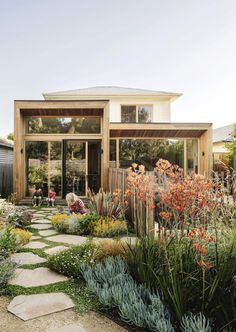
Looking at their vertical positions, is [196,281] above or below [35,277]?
above

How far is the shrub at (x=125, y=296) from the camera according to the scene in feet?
8.46

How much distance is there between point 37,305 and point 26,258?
1710mm

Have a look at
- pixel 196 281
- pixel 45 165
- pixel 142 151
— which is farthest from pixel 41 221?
pixel 142 151

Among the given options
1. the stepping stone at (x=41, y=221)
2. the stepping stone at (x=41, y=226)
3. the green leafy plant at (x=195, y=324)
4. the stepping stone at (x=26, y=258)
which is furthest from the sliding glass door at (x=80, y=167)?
the green leafy plant at (x=195, y=324)

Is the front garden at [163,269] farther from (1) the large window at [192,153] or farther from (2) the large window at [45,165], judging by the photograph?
(1) the large window at [192,153]

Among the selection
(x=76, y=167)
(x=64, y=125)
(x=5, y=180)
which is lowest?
(x=5, y=180)

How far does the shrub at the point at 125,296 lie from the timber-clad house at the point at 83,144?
25.0ft

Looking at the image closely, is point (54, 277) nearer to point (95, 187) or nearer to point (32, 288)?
point (32, 288)

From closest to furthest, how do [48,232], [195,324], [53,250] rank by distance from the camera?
[195,324]
[53,250]
[48,232]

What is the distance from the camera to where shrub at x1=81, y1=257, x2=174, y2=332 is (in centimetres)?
258

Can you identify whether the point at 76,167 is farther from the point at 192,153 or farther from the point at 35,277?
the point at 35,277

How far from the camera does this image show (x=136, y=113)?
1817 cm

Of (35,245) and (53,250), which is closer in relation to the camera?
(53,250)

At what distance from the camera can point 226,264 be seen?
2709 mm
